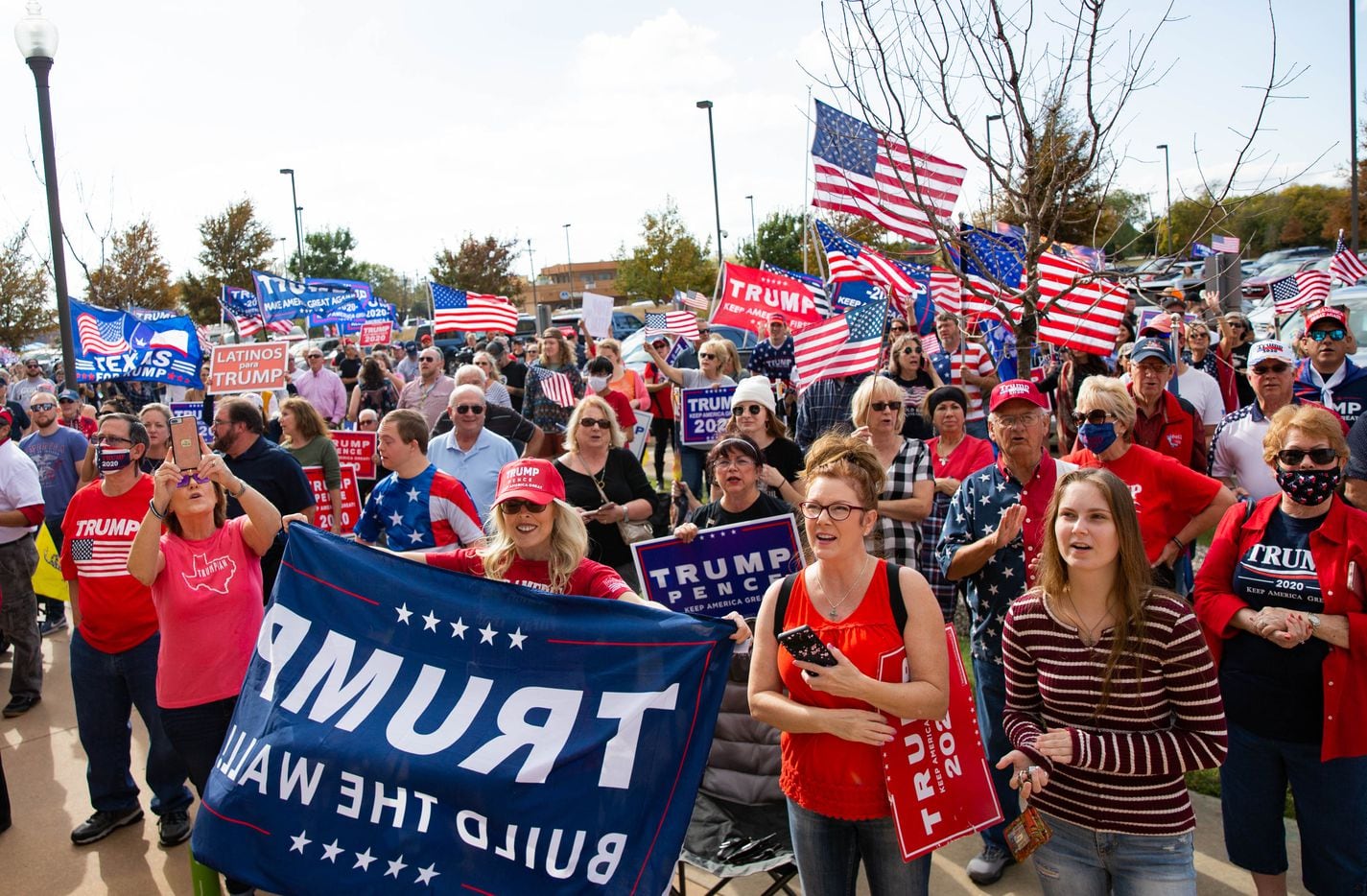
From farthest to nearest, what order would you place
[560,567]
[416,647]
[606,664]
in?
1. [560,567]
2. [416,647]
3. [606,664]

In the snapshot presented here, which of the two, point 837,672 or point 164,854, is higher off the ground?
point 837,672

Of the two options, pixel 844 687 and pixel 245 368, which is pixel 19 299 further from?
pixel 844 687

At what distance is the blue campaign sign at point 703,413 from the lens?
8.64m

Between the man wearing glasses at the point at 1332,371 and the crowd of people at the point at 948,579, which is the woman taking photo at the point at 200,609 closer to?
the crowd of people at the point at 948,579

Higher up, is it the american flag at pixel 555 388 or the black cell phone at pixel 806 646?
the american flag at pixel 555 388

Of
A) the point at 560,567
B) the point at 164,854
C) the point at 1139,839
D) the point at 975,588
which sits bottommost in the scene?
the point at 164,854

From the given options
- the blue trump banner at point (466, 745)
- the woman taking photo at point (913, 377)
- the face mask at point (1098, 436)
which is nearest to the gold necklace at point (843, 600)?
the blue trump banner at point (466, 745)

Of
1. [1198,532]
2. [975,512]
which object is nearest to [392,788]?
[975,512]

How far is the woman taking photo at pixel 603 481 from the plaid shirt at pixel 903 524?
55.7 inches

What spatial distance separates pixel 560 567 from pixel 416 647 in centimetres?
57

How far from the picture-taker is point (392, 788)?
3.21 m

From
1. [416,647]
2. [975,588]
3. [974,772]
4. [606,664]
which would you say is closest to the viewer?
[974,772]

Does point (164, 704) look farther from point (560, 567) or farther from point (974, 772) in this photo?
point (974, 772)

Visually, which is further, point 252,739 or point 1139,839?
point 252,739
